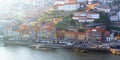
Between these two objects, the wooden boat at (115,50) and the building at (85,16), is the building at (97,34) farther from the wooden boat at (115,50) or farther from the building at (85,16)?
the building at (85,16)

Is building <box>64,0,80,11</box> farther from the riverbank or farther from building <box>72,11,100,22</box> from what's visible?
the riverbank

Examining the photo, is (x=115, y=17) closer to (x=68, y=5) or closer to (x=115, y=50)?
(x=68, y=5)

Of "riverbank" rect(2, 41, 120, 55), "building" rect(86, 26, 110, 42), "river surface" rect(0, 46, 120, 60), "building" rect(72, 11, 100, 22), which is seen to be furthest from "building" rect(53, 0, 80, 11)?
"river surface" rect(0, 46, 120, 60)

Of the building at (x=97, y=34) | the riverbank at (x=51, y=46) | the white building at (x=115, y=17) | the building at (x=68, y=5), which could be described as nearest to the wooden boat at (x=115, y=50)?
the riverbank at (x=51, y=46)

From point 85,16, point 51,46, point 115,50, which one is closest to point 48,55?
point 51,46

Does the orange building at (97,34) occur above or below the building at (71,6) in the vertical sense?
below

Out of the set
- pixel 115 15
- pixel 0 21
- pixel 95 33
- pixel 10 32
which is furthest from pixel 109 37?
pixel 0 21

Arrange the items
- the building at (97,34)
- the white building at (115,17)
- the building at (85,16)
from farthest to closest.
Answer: the white building at (115,17) < the building at (85,16) < the building at (97,34)

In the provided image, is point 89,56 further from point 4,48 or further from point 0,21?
point 0,21
